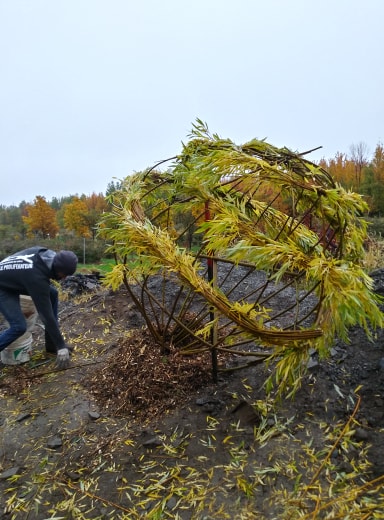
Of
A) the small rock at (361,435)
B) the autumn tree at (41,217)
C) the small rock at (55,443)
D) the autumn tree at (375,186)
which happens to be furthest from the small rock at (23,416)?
the autumn tree at (41,217)

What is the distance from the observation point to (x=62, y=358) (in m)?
3.44

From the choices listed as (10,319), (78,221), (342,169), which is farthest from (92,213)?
(10,319)

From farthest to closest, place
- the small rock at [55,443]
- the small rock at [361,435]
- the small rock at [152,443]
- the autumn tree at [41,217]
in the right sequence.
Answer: the autumn tree at [41,217]
the small rock at [55,443]
the small rock at [152,443]
the small rock at [361,435]

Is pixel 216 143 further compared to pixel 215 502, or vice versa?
pixel 216 143

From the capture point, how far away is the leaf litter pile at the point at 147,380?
2.73m

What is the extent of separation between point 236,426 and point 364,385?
1000 millimetres

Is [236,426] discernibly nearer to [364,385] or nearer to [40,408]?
[364,385]

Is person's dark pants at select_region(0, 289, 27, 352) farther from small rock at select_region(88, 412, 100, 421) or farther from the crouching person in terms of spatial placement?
small rock at select_region(88, 412, 100, 421)

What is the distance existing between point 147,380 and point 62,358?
1.07 metres

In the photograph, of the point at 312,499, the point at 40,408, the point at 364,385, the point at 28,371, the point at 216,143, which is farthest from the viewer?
the point at 28,371

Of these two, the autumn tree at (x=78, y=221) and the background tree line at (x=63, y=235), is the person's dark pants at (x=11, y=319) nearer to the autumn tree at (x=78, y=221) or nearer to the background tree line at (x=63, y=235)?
the background tree line at (x=63, y=235)

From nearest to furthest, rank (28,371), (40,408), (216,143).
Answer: (216,143)
(40,408)
(28,371)

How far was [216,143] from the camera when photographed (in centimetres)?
243

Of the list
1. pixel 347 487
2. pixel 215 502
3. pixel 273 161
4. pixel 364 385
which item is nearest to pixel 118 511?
pixel 215 502
